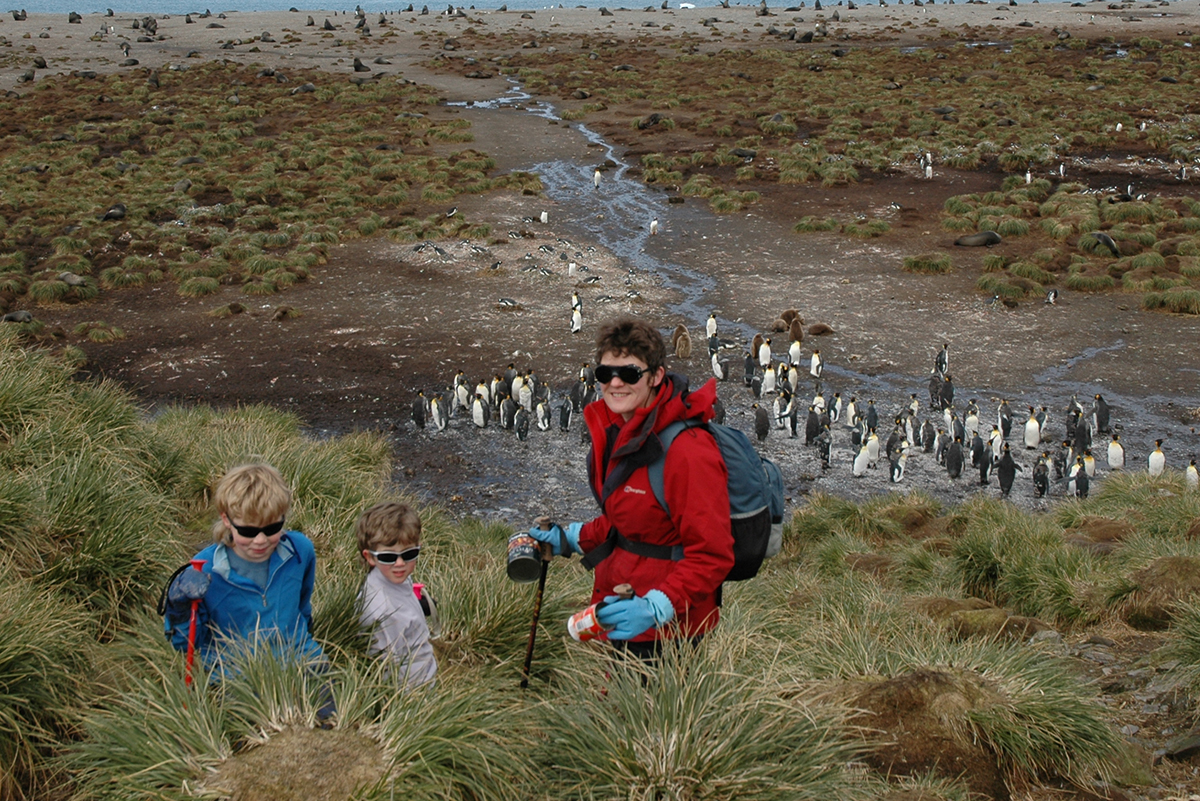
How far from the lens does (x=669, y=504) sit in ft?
10.7

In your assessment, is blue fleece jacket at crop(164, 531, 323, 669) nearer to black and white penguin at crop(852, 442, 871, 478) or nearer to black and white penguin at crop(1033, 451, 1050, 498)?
black and white penguin at crop(852, 442, 871, 478)

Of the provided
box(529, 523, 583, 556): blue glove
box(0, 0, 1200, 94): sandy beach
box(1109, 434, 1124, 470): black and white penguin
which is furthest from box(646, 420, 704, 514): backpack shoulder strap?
box(0, 0, 1200, 94): sandy beach

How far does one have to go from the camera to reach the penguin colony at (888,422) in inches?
473

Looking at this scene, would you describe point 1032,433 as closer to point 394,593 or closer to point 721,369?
point 721,369

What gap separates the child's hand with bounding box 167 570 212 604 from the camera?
11.0 ft

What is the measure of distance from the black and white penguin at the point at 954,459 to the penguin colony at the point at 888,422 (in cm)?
2

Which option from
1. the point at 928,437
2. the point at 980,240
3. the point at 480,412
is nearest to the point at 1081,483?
the point at 928,437

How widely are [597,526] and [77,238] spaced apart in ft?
73.6

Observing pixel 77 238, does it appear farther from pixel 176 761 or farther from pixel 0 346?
pixel 176 761

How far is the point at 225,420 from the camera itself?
34.9 feet

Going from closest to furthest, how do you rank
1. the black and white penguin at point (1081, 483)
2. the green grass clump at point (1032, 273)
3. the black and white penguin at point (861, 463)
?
the black and white penguin at point (1081, 483)
the black and white penguin at point (861, 463)
the green grass clump at point (1032, 273)

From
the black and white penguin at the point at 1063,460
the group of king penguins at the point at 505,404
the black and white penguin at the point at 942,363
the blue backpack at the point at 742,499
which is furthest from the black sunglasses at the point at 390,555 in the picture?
the black and white penguin at the point at 942,363

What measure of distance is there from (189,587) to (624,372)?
166cm

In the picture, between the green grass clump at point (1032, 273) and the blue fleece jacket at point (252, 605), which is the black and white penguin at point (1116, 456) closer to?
the green grass clump at point (1032, 273)
